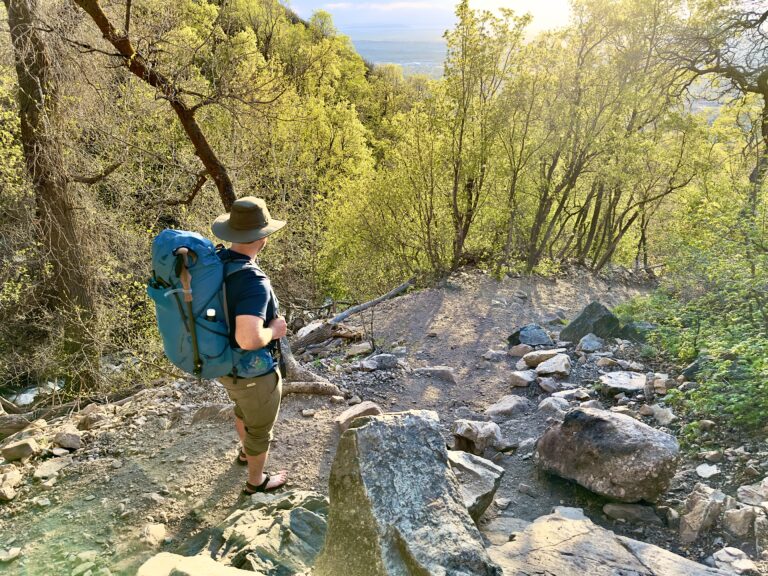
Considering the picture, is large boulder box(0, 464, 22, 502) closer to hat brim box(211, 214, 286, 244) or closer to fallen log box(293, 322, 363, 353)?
hat brim box(211, 214, 286, 244)

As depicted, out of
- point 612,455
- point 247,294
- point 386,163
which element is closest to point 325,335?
point 612,455

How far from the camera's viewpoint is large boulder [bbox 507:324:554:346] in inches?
287

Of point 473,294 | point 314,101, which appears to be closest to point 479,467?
point 473,294

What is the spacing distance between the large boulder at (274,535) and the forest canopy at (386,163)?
3.31 m

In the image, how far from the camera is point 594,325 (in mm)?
7109

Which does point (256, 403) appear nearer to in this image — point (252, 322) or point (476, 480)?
point (252, 322)

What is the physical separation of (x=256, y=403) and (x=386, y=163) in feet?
41.2

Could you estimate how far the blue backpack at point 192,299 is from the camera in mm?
2676

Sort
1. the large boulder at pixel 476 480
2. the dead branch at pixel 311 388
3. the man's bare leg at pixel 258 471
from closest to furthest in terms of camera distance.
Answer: the large boulder at pixel 476 480 < the man's bare leg at pixel 258 471 < the dead branch at pixel 311 388

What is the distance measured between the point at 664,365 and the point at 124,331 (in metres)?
8.69

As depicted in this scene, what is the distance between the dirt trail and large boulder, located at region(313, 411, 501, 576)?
122cm

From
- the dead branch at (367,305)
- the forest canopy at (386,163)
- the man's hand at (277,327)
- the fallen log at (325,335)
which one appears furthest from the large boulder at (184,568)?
the dead branch at (367,305)

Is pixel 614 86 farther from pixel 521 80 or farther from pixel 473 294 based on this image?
pixel 473 294

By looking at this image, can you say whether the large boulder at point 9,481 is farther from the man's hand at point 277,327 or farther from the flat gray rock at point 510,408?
the flat gray rock at point 510,408
